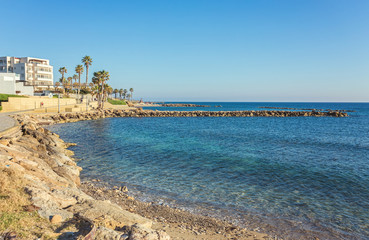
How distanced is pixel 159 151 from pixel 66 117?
34059 mm

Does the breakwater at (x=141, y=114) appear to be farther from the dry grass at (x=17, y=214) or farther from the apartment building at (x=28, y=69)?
the dry grass at (x=17, y=214)

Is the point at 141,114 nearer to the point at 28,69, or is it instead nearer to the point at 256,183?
the point at 28,69

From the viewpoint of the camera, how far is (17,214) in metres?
5.82

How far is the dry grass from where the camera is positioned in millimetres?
5191

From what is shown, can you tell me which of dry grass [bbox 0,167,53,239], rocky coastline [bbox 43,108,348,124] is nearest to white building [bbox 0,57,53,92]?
rocky coastline [bbox 43,108,348,124]

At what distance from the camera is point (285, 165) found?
1752 centimetres

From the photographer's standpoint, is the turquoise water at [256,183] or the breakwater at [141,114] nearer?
the turquoise water at [256,183]

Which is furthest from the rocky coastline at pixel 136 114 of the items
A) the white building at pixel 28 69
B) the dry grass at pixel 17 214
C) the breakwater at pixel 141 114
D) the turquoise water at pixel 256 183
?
the dry grass at pixel 17 214

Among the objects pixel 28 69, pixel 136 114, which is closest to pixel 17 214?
pixel 136 114

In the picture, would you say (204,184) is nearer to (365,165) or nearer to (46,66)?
(365,165)

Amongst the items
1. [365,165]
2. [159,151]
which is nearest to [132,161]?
[159,151]

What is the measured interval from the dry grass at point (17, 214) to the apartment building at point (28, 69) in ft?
304

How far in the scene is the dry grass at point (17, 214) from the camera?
5191mm

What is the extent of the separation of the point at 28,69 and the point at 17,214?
10143 centimetres
